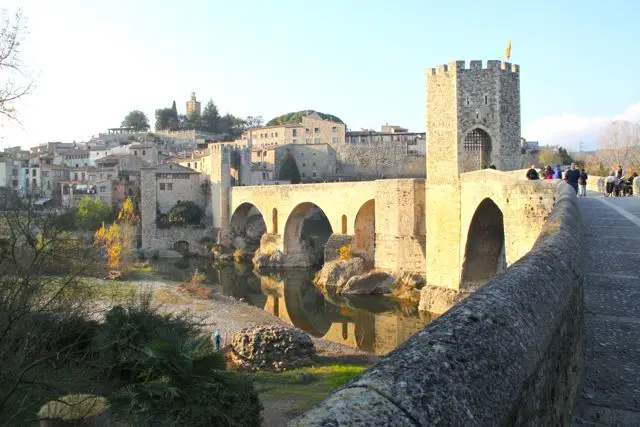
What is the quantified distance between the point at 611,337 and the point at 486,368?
91.6 inches

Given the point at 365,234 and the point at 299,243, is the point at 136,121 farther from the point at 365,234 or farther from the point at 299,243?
the point at 365,234

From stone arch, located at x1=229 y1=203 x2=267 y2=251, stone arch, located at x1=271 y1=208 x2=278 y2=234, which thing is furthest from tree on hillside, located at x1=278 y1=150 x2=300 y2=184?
stone arch, located at x1=271 y1=208 x2=278 y2=234

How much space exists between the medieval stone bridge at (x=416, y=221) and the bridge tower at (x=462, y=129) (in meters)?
0.13

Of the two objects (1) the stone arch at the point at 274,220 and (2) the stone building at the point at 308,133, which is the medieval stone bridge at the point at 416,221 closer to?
(1) the stone arch at the point at 274,220

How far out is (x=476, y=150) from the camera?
67.9 ft

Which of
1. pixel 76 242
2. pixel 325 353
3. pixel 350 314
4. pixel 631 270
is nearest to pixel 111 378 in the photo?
pixel 76 242

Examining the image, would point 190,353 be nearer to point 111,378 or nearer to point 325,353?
point 111,378

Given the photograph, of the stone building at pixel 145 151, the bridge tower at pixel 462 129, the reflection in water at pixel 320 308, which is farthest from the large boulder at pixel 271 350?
the stone building at pixel 145 151

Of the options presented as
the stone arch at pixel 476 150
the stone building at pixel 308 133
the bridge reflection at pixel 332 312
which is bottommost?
the bridge reflection at pixel 332 312

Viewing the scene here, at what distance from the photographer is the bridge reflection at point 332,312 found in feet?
66.9

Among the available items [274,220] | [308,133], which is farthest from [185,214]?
[308,133]

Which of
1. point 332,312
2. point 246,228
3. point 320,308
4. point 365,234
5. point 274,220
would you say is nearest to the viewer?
point 332,312

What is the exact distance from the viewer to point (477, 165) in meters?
20.6

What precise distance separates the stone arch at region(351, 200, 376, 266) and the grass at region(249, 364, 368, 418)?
14.1m
